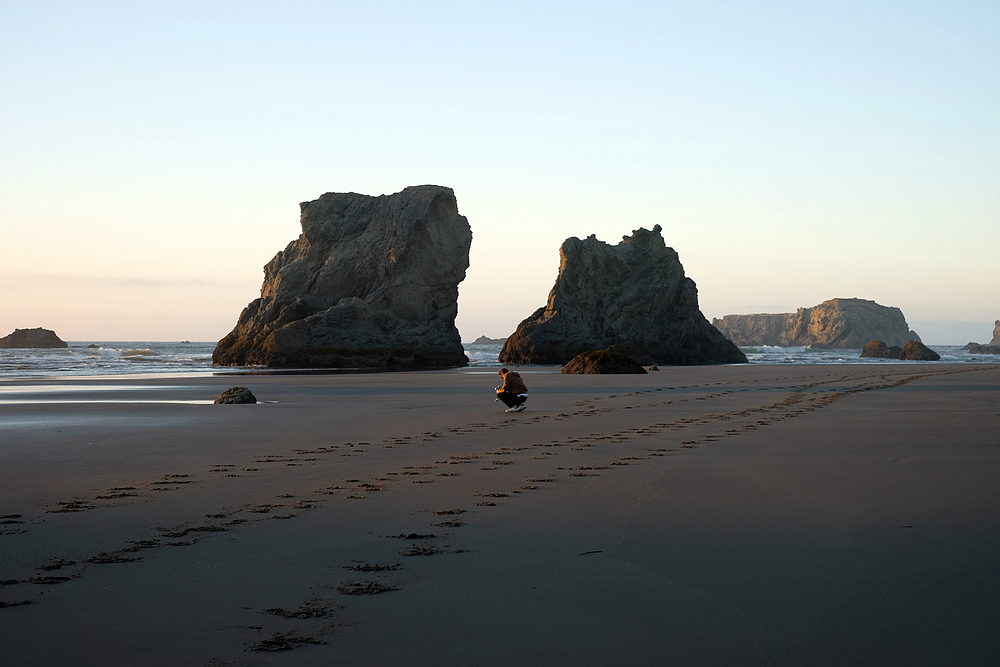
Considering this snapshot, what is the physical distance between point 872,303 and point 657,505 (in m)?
214

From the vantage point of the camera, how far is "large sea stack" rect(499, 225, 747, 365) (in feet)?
217

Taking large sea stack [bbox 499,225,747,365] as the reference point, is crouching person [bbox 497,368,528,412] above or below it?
below

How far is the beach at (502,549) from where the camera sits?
3332 mm

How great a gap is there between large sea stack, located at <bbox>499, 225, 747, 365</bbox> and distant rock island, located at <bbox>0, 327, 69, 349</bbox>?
3343 inches

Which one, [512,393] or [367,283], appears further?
[367,283]

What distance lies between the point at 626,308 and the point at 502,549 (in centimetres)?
6751

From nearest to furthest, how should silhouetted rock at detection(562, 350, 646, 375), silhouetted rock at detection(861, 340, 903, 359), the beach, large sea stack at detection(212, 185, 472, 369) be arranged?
the beach, silhouetted rock at detection(562, 350, 646, 375), large sea stack at detection(212, 185, 472, 369), silhouetted rock at detection(861, 340, 903, 359)

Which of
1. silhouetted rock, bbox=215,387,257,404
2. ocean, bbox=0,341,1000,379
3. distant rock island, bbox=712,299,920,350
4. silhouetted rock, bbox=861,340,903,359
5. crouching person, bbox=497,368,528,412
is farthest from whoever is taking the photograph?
distant rock island, bbox=712,299,920,350

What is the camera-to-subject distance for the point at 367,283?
208 feet

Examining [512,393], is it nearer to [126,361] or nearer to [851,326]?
[126,361]

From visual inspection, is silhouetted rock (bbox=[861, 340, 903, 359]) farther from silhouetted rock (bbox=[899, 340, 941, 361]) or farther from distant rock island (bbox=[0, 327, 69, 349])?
distant rock island (bbox=[0, 327, 69, 349])

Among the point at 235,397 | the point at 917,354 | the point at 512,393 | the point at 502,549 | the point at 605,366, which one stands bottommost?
the point at 502,549

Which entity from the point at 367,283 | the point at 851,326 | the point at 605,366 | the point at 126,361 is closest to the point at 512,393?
the point at 605,366

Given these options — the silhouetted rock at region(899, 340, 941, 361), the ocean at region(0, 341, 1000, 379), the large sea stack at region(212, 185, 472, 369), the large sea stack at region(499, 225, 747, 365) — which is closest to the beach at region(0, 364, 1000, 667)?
the ocean at region(0, 341, 1000, 379)
